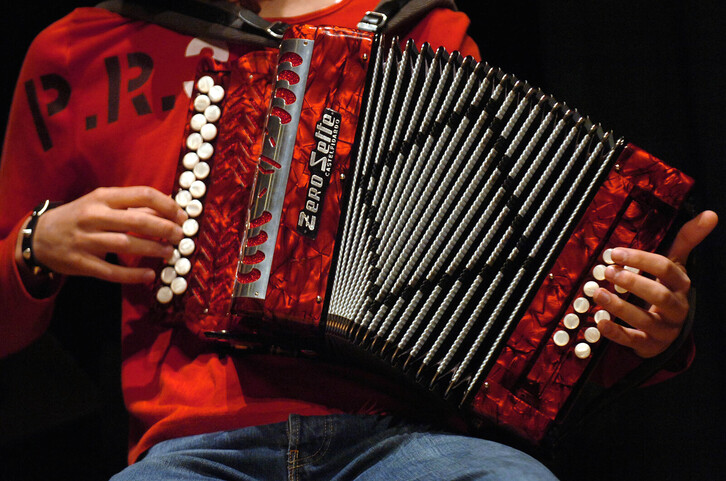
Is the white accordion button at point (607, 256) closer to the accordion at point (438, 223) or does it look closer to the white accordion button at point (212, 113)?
the accordion at point (438, 223)

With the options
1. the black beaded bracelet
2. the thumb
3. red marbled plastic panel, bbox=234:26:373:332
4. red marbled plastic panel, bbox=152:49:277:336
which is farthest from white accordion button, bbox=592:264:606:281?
the black beaded bracelet

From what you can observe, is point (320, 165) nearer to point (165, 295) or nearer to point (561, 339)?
point (165, 295)

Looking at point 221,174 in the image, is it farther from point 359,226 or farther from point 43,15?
point 43,15

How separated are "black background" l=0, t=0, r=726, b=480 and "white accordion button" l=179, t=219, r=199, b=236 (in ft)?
2.47

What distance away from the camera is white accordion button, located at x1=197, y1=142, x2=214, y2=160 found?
107 centimetres

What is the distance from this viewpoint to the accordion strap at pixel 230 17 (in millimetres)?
1172

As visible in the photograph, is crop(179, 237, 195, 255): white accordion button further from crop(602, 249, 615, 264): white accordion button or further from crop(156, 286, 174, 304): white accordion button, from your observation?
crop(602, 249, 615, 264): white accordion button

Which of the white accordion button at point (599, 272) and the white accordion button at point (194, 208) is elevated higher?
the white accordion button at point (599, 272)

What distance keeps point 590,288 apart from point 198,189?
2.05ft

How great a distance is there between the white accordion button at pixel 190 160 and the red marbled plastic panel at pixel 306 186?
17cm

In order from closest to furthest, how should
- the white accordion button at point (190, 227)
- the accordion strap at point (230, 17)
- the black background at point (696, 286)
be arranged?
the white accordion button at point (190, 227) < the accordion strap at point (230, 17) < the black background at point (696, 286)

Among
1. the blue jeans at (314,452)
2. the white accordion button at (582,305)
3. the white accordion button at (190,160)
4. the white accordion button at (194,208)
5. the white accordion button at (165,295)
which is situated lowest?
the blue jeans at (314,452)

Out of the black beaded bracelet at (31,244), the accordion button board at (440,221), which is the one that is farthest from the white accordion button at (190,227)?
the black beaded bracelet at (31,244)

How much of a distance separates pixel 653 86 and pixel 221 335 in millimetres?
1138
